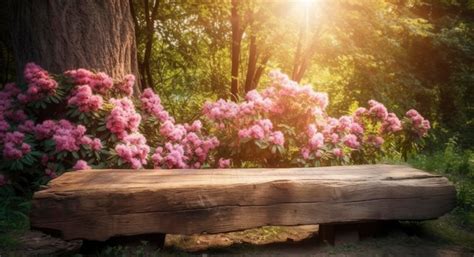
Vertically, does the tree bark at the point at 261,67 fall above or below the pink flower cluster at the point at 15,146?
above

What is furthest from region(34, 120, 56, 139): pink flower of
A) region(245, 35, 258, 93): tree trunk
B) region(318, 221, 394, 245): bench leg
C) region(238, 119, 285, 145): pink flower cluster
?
region(245, 35, 258, 93): tree trunk

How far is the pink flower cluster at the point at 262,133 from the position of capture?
5215 millimetres

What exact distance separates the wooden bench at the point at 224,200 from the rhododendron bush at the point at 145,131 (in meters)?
1.00

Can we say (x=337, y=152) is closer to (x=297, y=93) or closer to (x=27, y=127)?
(x=297, y=93)

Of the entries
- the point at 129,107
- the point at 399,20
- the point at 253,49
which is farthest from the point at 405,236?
the point at 253,49

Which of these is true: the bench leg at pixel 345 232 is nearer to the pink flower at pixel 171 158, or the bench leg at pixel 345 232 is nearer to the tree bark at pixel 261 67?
the pink flower at pixel 171 158

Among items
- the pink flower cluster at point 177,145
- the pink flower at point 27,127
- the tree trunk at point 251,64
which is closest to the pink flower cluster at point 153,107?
the pink flower cluster at point 177,145

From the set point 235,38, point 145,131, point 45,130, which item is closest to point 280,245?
point 145,131

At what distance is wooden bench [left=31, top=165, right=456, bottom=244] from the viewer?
3264 mm

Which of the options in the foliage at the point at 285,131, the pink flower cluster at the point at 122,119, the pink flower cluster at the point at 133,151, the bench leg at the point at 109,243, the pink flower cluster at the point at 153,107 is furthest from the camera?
the pink flower cluster at the point at 153,107

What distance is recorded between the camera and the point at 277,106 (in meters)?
5.64

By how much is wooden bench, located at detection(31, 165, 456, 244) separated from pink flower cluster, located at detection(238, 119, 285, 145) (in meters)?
1.14

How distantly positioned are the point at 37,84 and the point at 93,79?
62 centimetres

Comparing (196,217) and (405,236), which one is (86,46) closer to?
(196,217)
